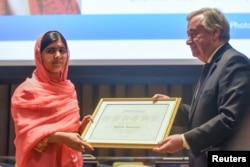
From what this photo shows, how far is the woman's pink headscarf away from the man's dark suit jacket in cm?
41

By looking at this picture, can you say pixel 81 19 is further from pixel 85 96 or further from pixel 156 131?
pixel 156 131

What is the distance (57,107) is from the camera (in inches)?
59.6

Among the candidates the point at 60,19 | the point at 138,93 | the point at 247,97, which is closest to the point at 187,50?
the point at 138,93

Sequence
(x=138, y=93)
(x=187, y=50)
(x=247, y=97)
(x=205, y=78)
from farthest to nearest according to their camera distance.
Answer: (x=138, y=93)
(x=187, y=50)
(x=205, y=78)
(x=247, y=97)

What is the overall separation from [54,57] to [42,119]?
22 centimetres

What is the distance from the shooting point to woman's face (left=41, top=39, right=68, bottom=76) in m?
1.54

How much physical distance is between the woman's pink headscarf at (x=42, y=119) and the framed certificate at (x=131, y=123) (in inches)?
3.7

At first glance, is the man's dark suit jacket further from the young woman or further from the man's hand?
the young woman

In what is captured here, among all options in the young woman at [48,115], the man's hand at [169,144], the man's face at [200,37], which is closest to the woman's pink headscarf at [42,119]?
the young woman at [48,115]

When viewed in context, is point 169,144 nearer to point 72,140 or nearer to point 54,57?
point 72,140

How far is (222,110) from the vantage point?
136 cm

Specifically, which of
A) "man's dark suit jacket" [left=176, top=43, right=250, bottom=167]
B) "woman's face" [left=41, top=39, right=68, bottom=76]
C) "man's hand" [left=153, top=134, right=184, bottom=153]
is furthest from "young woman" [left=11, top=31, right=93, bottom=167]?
"man's dark suit jacket" [left=176, top=43, right=250, bottom=167]

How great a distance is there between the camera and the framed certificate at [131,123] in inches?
55.3

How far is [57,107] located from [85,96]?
1013mm
